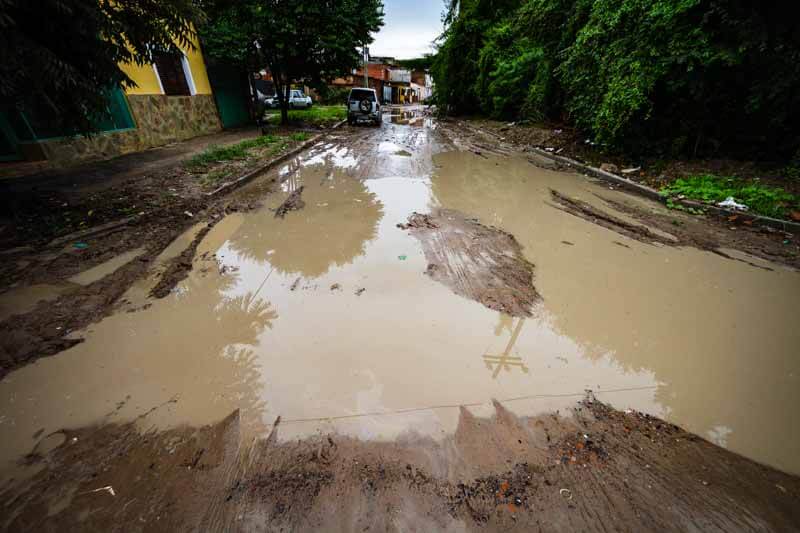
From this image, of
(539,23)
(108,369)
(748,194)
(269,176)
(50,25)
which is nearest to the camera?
(108,369)

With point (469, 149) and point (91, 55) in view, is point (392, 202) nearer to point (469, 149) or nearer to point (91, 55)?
point (91, 55)

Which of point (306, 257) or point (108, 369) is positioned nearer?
point (108, 369)

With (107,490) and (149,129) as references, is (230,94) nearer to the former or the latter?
(149,129)

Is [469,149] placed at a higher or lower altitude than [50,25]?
lower

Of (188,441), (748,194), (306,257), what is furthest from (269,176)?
(748,194)

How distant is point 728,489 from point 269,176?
8143mm

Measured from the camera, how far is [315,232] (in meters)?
4.47

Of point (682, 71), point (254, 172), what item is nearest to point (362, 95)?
point (254, 172)

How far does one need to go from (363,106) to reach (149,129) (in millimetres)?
9679

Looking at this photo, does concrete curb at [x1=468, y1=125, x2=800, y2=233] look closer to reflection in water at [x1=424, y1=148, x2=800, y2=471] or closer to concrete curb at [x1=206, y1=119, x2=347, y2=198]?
reflection in water at [x1=424, y1=148, x2=800, y2=471]

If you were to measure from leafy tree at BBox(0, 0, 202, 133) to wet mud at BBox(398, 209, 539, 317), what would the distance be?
Answer: 4360 mm

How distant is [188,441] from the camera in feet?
5.95

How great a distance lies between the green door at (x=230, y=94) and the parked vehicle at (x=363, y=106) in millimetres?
5141

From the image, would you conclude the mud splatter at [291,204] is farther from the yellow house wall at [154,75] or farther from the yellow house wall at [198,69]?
the yellow house wall at [198,69]
